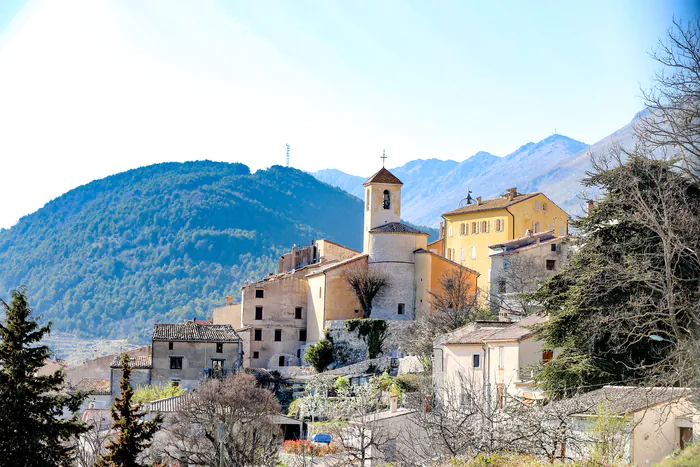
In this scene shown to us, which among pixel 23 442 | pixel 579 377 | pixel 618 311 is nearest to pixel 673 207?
pixel 618 311

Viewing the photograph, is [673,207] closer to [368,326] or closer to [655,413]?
[655,413]

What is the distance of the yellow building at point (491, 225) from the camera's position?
66.8m

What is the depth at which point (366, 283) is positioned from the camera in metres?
64.2

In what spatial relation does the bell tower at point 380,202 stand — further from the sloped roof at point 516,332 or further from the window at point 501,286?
the sloped roof at point 516,332

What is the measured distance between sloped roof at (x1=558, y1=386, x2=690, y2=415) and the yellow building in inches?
1549

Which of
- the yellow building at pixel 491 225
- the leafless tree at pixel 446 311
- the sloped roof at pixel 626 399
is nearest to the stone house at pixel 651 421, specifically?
the sloped roof at pixel 626 399

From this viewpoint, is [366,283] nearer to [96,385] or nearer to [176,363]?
[176,363]

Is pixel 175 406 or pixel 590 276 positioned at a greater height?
pixel 590 276

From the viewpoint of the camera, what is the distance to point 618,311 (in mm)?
26672

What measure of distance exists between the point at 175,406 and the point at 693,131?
3197cm

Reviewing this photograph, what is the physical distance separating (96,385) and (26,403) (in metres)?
38.6

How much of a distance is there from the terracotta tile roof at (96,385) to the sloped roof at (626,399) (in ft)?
129

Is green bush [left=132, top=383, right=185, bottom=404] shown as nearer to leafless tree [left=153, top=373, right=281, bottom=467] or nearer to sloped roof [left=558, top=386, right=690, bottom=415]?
leafless tree [left=153, top=373, right=281, bottom=467]

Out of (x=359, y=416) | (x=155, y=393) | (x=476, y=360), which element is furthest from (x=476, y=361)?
(x=155, y=393)
